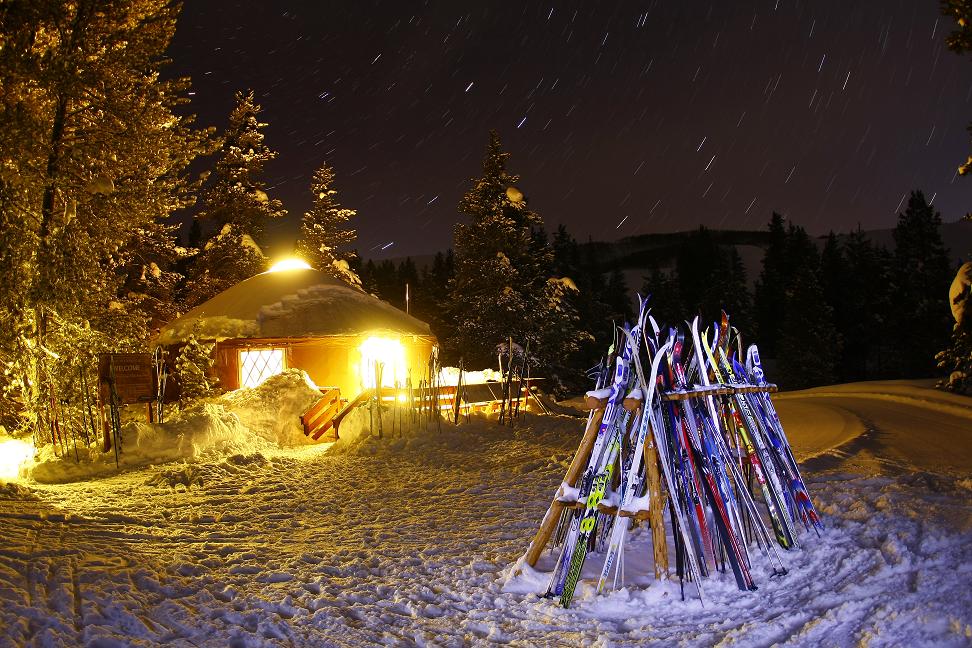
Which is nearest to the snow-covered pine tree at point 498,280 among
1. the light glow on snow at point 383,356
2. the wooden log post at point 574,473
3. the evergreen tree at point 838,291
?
the light glow on snow at point 383,356

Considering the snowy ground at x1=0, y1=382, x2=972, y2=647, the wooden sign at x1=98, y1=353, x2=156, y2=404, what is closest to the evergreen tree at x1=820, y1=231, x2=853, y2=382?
the snowy ground at x1=0, y1=382, x2=972, y2=647

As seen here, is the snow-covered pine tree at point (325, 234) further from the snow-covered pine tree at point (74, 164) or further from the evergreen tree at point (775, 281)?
the evergreen tree at point (775, 281)

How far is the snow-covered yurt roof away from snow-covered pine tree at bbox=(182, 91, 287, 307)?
5.75 m

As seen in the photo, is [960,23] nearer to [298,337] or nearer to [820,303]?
[298,337]

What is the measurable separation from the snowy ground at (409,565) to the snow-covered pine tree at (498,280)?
52.4 feet

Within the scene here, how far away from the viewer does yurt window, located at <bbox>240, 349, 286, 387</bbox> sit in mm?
18750

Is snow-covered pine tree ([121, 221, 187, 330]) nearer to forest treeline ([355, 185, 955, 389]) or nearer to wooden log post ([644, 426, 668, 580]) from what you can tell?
forest treeline ([355, 185, 955, 389])

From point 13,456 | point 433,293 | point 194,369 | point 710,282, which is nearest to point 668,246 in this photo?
point 710,282

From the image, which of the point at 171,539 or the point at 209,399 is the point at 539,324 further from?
the point at 171,539

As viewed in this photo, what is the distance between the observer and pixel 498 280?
2567 centimetres

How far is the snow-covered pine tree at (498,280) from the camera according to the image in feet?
84.2

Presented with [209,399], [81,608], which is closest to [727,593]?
[81,608]

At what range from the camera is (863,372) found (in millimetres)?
43656

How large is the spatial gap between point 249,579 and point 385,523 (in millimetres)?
2091
